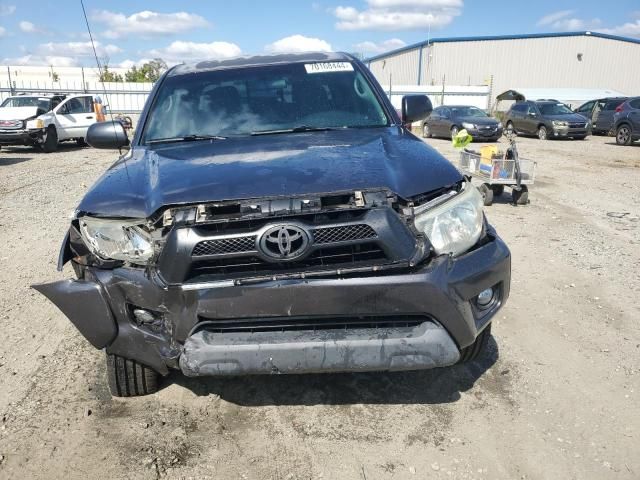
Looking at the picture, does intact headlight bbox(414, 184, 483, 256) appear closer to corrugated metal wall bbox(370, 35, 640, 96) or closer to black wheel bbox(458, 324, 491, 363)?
black wheel bbox(458, 324, 491, 363)

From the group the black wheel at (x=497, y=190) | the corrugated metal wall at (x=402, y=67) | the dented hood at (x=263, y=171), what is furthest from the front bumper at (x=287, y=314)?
the corrugated metal wall at (x=402, y=67)

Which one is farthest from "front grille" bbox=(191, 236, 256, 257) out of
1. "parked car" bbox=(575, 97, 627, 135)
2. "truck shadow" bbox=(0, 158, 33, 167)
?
"parked car" bbox=(575, 97, 627, 135)

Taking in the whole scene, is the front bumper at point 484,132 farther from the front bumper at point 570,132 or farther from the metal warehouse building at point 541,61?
the metal warehouse building at point 541,61

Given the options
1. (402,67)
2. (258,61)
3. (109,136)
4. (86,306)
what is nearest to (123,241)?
(86,306)

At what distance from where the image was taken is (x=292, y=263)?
230 cm

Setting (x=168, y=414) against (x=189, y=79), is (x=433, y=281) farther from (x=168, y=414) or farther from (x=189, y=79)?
(x=189, y=79)

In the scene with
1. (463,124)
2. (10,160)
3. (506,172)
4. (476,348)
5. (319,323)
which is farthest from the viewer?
(463,124)

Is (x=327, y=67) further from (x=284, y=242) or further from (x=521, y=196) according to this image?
(x=521, y=196)

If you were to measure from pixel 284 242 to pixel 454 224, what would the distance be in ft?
2.68

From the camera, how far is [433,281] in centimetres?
229

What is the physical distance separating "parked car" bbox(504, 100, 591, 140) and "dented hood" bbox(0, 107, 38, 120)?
692 inches

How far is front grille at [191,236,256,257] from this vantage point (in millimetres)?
2250

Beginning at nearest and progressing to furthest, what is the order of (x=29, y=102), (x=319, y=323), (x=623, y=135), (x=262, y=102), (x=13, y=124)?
(x=319, y=323)
(x=262, y=102)
(x=13, y=124)
(x=29, y=102)
(x=623, y=135)

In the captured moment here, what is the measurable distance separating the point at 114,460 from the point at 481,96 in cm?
3432
